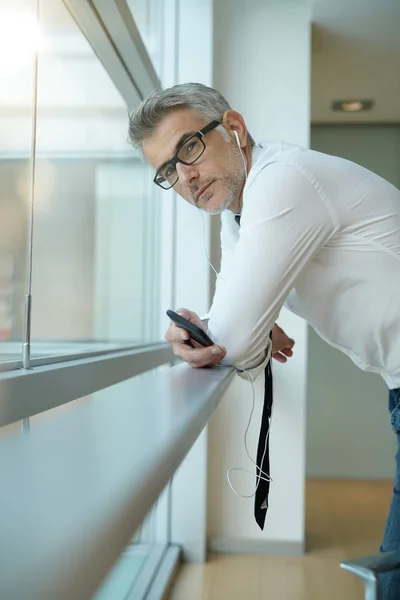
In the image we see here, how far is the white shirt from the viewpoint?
1075 millimetres

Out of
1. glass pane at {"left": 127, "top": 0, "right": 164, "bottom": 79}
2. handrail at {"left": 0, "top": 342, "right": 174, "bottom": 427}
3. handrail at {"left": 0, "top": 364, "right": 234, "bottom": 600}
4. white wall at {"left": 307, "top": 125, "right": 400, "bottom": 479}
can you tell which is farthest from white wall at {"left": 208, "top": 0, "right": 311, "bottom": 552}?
handrail at {"left": 0, "top": 364, "right": 234, "bottom": 600}

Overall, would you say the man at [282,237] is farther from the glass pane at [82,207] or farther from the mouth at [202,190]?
the glass pane at [82,207]

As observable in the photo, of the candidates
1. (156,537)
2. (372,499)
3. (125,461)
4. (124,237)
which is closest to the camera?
(125,461)

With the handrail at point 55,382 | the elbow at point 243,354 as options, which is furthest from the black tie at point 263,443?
the handrail at point 55,382

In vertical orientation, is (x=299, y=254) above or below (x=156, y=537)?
above

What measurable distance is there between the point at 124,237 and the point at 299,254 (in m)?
1.51

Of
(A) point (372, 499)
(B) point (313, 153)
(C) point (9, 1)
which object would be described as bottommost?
(A) point (372, 499)

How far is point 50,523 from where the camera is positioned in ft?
0.86

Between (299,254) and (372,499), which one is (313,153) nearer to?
(299,254)

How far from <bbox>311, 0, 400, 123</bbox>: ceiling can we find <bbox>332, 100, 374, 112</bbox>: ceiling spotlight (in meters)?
0.04

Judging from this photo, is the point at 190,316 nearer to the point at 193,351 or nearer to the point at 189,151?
the point at 193,351

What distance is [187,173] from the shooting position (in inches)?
55.0

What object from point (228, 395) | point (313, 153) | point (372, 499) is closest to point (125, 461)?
point (313, 153)

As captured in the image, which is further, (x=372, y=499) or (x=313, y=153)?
(x=372, y=499)
